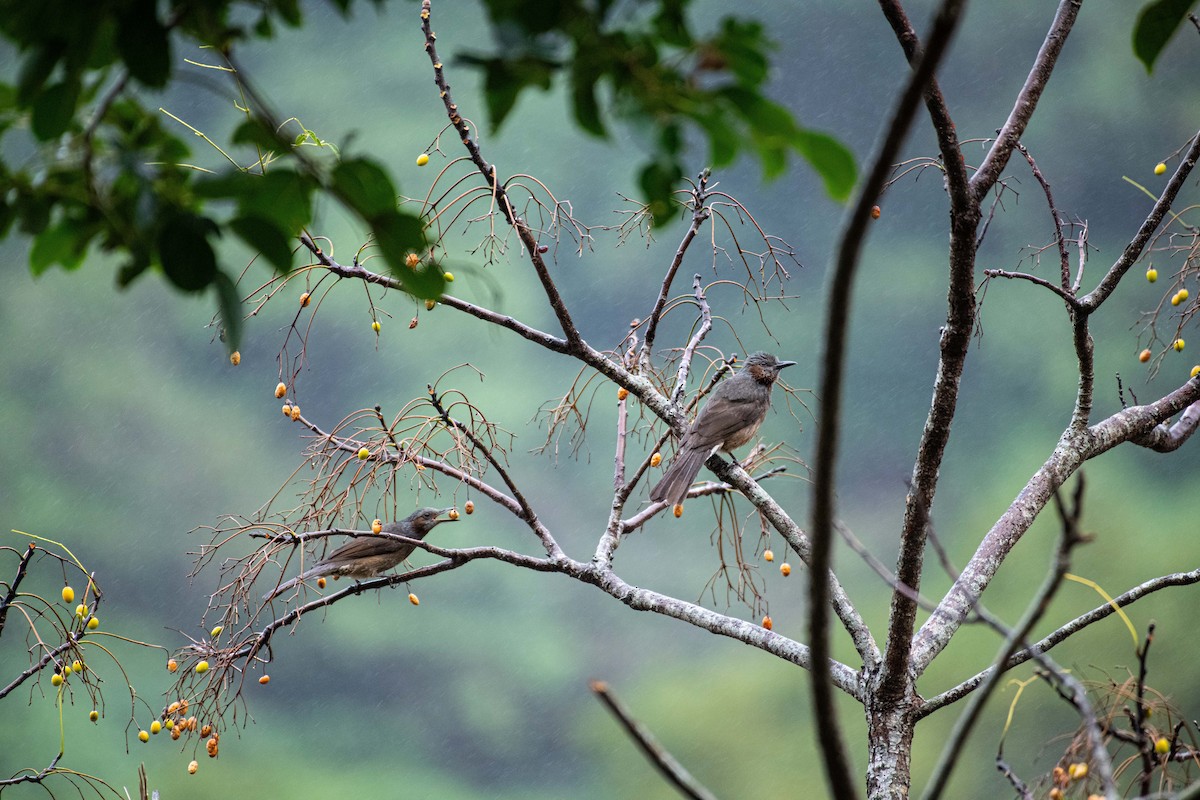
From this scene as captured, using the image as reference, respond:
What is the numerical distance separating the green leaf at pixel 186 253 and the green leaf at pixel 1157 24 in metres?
0.59

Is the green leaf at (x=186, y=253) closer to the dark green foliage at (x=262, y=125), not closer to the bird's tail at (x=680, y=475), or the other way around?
the dark green foliage at (x=262, y=125)

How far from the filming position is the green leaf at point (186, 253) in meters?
0.64

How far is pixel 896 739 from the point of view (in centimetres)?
228

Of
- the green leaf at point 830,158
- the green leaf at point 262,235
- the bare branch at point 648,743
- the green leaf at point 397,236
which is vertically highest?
the green leaf at point 397,236

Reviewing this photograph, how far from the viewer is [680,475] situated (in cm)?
270

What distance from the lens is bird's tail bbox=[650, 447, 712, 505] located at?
2.65m

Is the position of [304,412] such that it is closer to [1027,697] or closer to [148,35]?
[1027,697]

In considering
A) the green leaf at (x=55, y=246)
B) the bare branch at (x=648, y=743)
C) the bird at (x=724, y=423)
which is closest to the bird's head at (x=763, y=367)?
the bird at (x=724, y=423)

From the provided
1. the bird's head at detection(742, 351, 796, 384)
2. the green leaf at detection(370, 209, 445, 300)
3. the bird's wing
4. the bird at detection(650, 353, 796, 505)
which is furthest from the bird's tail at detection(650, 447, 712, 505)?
the green leaf at detection(370, 209, 445, 300)

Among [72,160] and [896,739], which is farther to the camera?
[896,739]

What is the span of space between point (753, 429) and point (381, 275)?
1247 millimetres

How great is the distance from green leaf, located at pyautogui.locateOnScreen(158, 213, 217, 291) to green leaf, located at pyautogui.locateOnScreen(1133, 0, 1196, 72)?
59 cm

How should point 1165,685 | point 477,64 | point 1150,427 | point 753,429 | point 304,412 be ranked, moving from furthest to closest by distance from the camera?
point 304,412 < point 1165,685 < point 753,429 < point 1150,427 < point 477,64

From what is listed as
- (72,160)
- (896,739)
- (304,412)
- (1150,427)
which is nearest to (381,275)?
(896,739)
